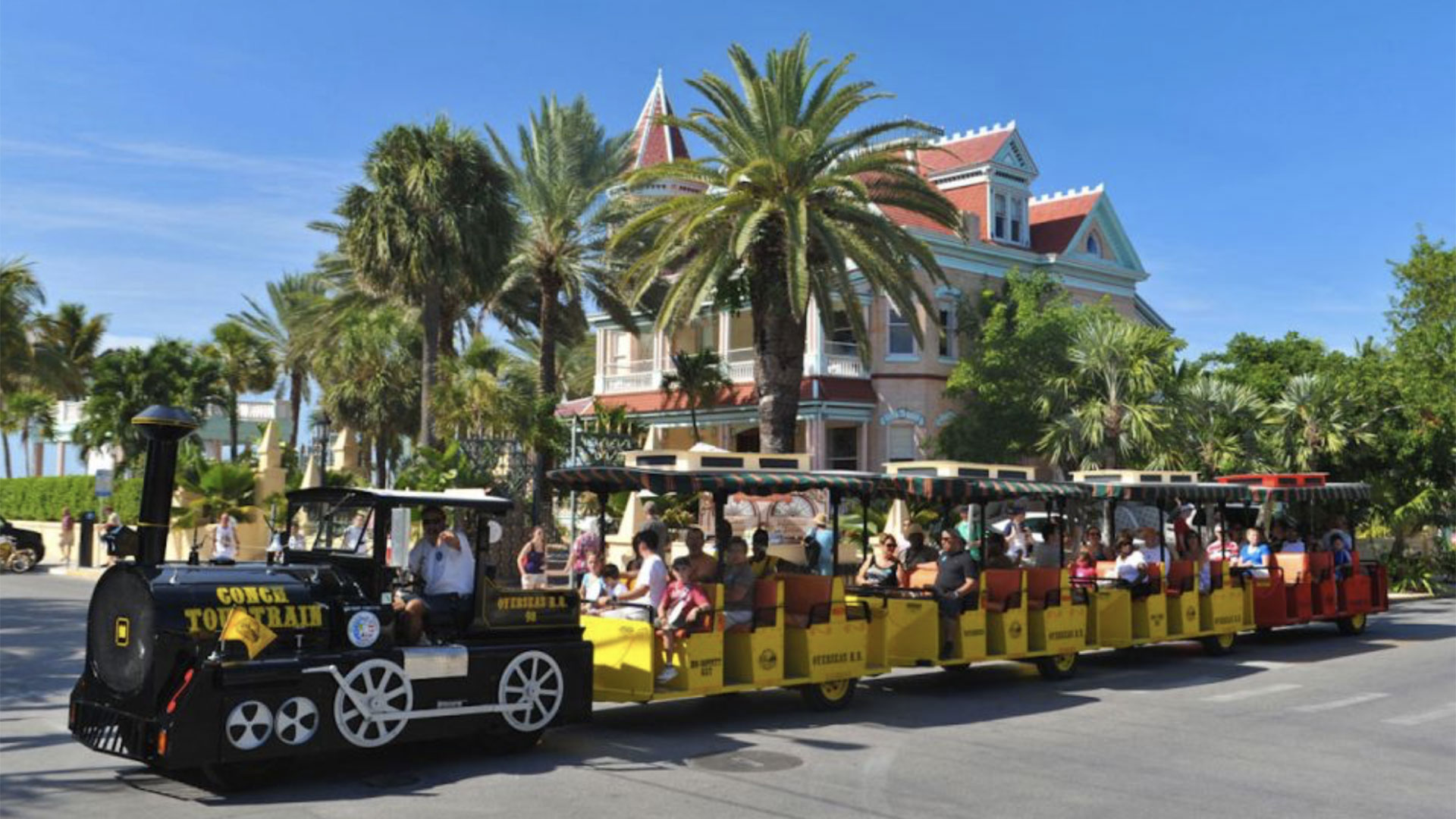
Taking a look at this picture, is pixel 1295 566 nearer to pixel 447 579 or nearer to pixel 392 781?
pixel 447 579

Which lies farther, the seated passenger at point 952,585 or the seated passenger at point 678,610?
the seated passenger at point 952,585

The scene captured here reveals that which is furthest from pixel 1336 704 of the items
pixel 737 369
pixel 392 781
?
pixel 737 369

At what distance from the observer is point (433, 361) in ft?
112

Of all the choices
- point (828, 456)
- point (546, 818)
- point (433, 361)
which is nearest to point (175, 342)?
point (433, 361)

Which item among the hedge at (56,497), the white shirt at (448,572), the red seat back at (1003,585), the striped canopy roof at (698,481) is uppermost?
the hedge at (56,497)

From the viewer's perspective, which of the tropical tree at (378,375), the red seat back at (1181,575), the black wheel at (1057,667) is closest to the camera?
the black wheel at (1057,667)

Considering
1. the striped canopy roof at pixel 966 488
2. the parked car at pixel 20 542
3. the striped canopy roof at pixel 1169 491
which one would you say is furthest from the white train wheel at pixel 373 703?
the parked car at pixel 20 542

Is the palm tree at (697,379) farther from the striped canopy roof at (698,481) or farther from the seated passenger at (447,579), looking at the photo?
the seated passenger at (447,579)

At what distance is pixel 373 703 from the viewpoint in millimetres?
9336

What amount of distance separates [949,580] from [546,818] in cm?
718

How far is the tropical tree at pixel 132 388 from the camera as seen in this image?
Result: 49094 millimetres

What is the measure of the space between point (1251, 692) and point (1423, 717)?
197 cm

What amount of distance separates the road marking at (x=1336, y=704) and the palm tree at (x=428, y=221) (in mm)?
24097

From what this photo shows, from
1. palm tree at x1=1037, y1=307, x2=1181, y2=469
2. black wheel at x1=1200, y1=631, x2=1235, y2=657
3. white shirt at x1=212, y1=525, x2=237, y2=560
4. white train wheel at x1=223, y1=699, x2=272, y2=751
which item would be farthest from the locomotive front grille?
palm tree at x1=1037, y1=307, x2=1181, y2=469
